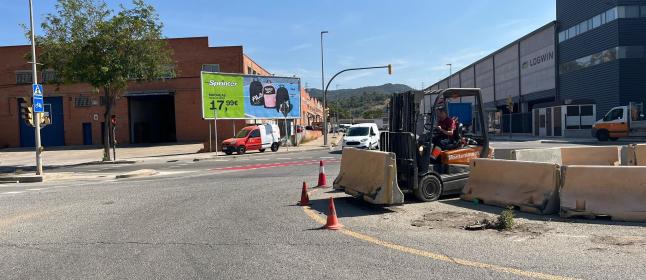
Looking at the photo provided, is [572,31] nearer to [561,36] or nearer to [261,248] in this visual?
[561,36]

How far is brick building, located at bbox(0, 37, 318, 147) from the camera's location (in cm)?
5028

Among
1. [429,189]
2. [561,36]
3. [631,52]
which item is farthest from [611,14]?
[429,189]

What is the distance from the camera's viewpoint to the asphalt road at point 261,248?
18.7 ft

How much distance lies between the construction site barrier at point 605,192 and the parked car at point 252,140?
27.2 m

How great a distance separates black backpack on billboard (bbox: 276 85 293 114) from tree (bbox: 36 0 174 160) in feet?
49.5

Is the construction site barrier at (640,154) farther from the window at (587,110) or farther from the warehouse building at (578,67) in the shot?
the window at (587,110)

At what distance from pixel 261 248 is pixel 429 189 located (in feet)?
15.2

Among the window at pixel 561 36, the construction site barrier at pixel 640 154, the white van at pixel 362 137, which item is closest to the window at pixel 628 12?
the window at pixel 561 36

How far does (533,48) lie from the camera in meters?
59.1

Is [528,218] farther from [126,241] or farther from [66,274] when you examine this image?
[66,274]

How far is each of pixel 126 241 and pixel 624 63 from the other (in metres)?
46.0

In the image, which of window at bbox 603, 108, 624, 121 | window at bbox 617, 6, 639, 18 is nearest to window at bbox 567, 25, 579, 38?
window at bbox 617, 6, 639, 18


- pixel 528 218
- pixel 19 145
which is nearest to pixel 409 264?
pixel 528 218

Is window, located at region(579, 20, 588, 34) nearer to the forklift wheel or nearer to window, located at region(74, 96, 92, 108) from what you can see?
the forklift wheel
